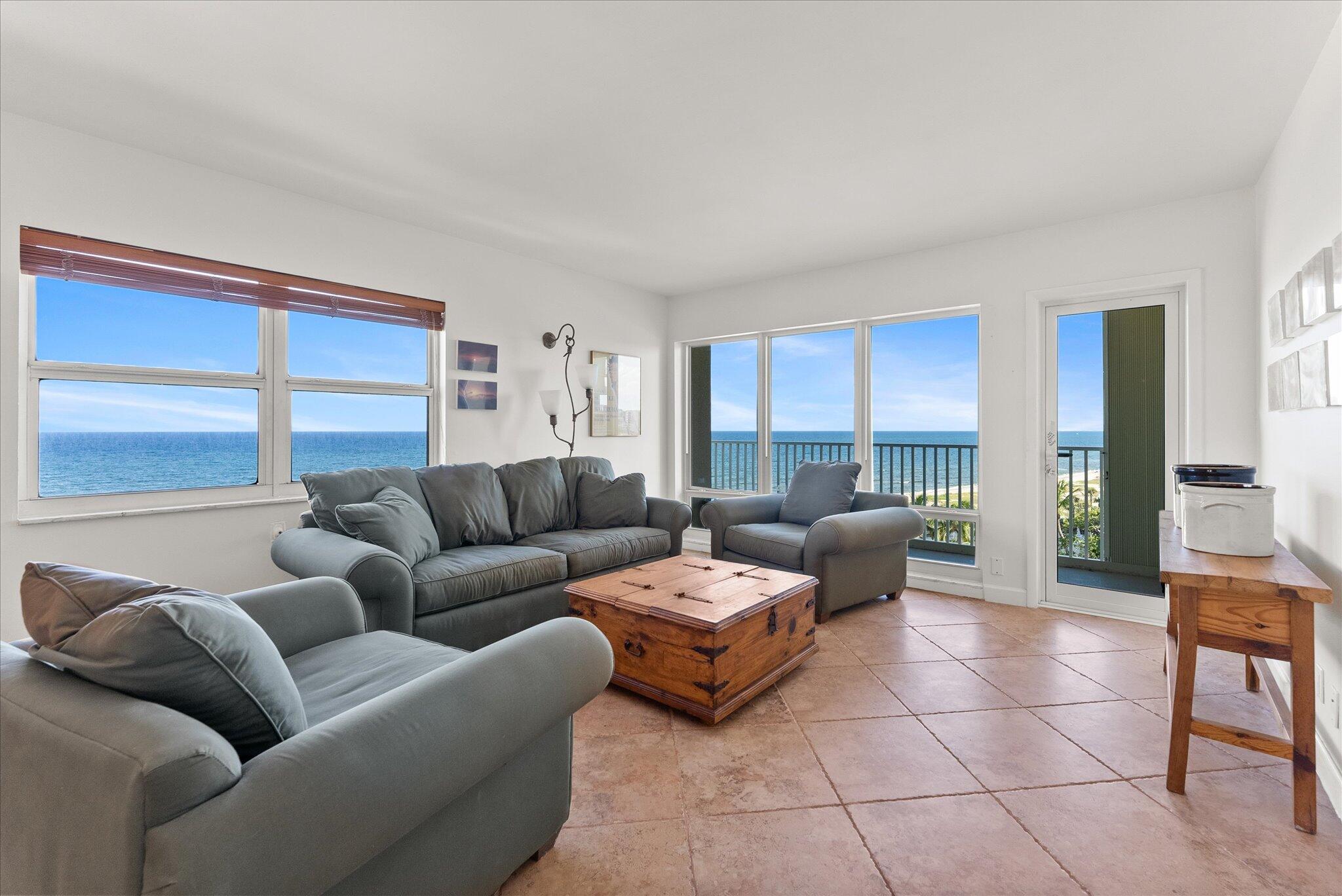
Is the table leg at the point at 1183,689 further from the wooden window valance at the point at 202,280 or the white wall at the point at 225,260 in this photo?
the wooden window valance at the point at 202,280

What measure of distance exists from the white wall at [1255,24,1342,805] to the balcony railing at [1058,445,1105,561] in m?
1.02

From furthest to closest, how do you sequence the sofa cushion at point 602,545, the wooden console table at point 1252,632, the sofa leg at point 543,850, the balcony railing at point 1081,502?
the balcony railing at point 1081,502, the sofa cushion at point 602,545, the wooden console table at point 1252,632, the sofa leg at point 543,850

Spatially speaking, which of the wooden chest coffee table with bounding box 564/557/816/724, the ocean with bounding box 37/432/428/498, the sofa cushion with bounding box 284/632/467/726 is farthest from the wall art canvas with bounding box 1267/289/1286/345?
the ocean with bounding box 37/432/428/498

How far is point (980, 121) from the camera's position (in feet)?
8.22

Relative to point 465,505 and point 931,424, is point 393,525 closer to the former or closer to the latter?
point 465,505

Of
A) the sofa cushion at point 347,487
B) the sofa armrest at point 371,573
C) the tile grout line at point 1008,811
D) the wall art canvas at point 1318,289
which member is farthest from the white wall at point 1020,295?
the sofa armrest at point 371,573

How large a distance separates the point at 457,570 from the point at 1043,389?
3.71m

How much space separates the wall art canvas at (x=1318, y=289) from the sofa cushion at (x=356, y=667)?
2.84 metres

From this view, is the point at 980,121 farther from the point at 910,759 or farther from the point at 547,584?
the point at 547,584

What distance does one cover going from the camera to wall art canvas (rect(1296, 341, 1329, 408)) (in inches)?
74.9

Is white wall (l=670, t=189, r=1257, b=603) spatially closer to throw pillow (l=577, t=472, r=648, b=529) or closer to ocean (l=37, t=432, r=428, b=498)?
throw pillow (l=577, t=472, r=648, b=529)

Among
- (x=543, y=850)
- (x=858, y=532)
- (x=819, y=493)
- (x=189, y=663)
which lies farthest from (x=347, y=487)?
(x=819, y=493)

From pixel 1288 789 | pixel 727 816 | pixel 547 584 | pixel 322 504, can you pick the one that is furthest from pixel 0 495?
pixel 1288 789

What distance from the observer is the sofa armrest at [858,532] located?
3441 millimetres
